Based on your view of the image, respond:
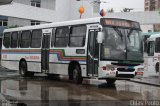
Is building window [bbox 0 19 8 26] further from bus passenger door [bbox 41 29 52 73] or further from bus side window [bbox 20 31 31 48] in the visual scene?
bus passenger door [bbox 41 29 52 73]

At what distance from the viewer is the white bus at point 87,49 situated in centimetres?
1683

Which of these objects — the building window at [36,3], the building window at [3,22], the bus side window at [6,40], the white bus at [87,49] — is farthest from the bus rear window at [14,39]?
the building window at [36,3]

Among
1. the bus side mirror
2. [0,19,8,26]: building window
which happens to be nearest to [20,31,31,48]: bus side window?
the bus side mirror

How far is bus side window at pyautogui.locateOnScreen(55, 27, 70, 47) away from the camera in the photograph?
19.5 meters

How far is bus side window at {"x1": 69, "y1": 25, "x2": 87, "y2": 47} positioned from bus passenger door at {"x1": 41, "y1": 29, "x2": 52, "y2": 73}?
2262 millimetres

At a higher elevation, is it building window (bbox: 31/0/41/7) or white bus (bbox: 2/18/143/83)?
building window (bbox: 31/0/41/7)

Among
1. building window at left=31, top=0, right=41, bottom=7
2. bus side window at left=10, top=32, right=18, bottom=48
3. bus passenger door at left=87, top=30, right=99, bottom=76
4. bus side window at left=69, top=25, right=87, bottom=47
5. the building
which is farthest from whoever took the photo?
the building

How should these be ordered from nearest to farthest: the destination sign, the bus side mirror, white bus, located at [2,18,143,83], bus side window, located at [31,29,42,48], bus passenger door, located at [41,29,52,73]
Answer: the bus side mirror → white bus, located at [2,18,143,83] → the destination sign → bus passenger door, located at [41,29,52,73] → bus side window, located at [31,29,42,48]

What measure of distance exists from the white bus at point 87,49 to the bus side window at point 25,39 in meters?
0.25

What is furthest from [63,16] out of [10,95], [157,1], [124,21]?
[157,1]

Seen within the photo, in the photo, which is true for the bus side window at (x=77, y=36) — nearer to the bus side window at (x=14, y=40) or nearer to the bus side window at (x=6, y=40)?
the bus side window at (x=14, y=40)

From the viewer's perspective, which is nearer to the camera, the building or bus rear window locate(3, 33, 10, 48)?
bus rear window locate(3, 33, 10, 48)

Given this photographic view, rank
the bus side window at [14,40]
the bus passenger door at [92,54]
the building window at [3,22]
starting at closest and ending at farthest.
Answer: the bus passenger door at [92,54] < the bus side window at [14,40] < the building window at [3,22]

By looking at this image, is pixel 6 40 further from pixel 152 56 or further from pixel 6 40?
pixel 152 56
